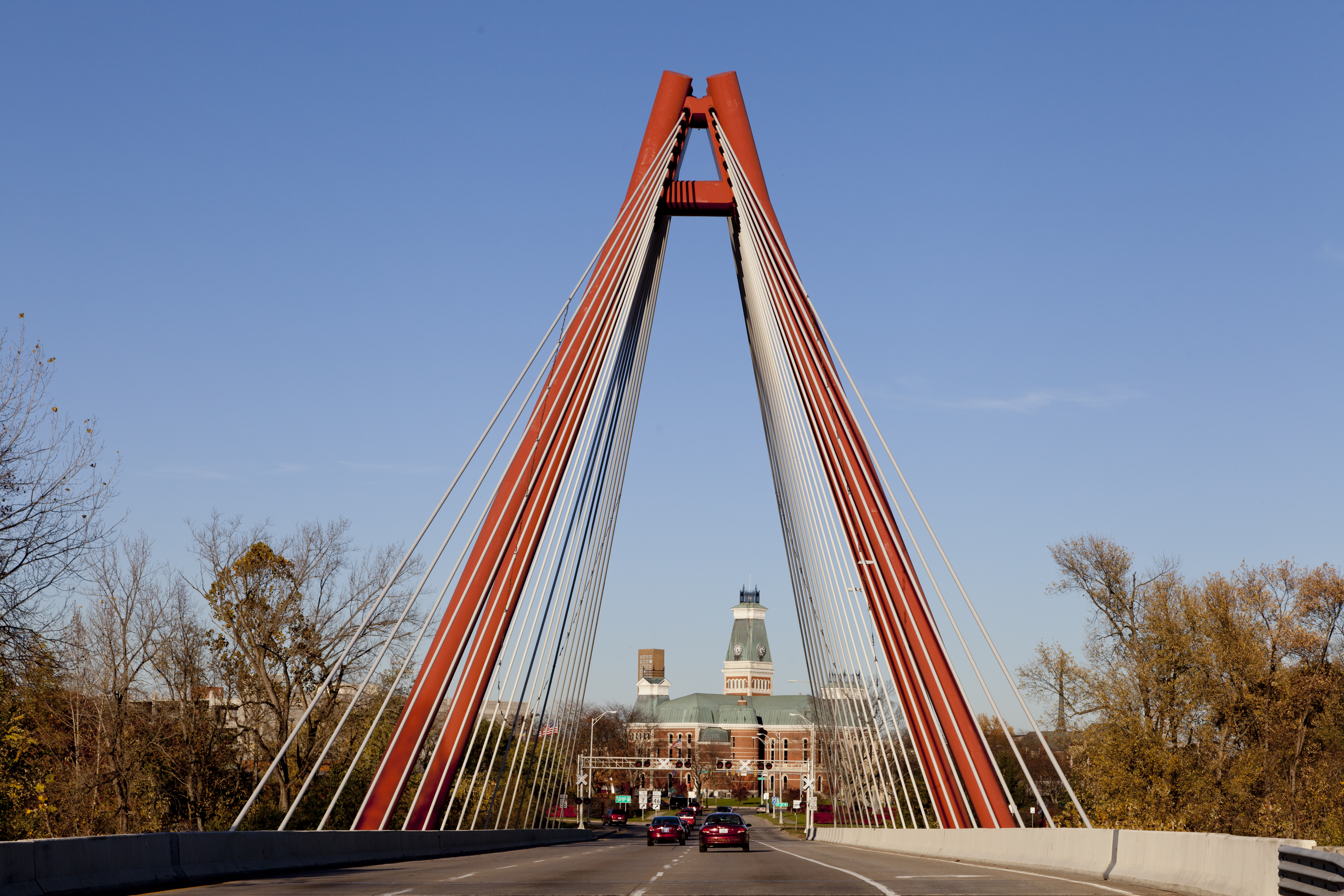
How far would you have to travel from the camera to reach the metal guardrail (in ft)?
34.8

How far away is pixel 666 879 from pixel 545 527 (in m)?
10.7

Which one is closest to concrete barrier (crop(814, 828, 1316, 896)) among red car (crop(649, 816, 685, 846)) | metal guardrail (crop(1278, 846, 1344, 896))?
metal guardrail (crop(1278, 846, 1344, 896))

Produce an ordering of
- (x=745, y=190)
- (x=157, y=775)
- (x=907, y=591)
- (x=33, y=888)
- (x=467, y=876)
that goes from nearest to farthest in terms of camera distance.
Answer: (x=33, y=888), (x=467, y=876), (x=907, y=591), (x=745, y=190), (x=157, y=775)

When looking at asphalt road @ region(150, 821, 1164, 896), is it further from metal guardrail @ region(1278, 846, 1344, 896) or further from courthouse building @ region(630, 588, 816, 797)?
courthouse building @ region(630, 588, 816, 797)

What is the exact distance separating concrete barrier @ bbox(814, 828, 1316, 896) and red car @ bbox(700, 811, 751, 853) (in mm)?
8137

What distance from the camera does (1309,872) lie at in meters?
11.4

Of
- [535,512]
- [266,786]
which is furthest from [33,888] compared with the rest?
[266,786]

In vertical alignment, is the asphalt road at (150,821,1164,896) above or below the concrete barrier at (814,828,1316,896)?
below

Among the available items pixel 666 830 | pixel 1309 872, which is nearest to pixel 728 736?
pixel 666 830

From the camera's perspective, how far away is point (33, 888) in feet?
40.2

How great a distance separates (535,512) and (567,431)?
1.95 metres

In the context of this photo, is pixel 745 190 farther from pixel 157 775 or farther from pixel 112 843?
pixel 157 775

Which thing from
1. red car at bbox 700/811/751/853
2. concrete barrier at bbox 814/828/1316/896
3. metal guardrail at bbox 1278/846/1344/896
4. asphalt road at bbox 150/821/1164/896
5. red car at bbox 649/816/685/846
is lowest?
red car at bbox 649/816/685/846

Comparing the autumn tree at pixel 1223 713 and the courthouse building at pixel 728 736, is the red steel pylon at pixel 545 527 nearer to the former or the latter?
the autumn tree at pixel 1223 713
